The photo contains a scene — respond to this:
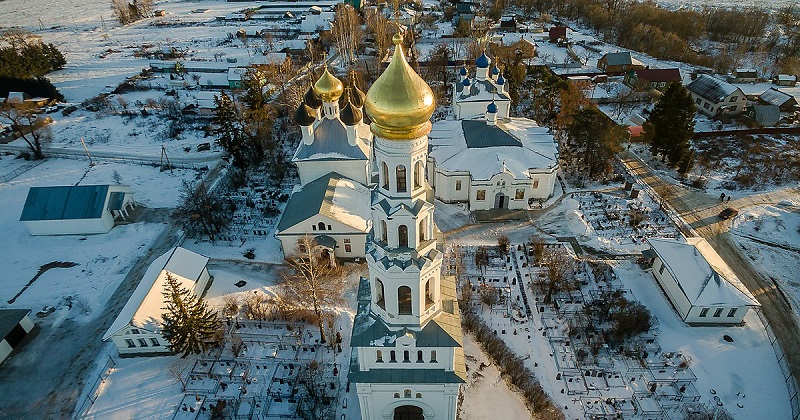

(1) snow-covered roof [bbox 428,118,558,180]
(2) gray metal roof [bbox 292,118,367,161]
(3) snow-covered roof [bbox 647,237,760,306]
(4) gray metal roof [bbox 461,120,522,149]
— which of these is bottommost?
(3) snow-covered roof [bbox 647,237,760,306]

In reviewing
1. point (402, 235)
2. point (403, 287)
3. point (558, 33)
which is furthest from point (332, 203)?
point (558, 33)

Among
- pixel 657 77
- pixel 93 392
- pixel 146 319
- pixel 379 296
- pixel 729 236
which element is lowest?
pixel 93 392

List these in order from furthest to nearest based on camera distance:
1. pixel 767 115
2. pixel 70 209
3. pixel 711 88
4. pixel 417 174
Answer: pixel 711 88 < pixel 767 115 < pixel 70 209 < pixel 417 174

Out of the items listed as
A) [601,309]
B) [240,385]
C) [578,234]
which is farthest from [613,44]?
[240,385]

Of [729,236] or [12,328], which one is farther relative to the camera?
[729,236]

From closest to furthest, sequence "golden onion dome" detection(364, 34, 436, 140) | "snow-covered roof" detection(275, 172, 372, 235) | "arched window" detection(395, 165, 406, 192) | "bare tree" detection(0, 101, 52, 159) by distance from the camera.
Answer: "golden onion dome" detection(364, 34, 436, 140) < "arched window" detection(395, 165, 406, 192) < "snow-covered roof" detection(275, 172, 372, 235) < "bare tree" detection(0, 101, 52, 159)

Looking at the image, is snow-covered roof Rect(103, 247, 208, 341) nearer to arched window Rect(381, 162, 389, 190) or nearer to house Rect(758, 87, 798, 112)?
arched window Rect(381, 162, 389, 190)

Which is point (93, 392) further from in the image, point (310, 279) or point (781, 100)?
point (781, 100)

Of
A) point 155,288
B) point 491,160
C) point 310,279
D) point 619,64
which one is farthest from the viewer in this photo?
point 619,64

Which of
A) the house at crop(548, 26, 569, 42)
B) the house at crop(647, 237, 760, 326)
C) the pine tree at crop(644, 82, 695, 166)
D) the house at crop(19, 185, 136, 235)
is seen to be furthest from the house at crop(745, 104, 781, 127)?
the house at crop(19, 185, 136, 235)
